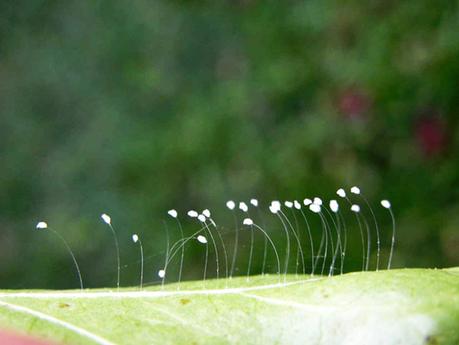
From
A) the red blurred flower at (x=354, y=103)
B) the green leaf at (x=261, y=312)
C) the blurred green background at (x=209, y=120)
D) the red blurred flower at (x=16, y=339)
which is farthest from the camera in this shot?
the red blurred flower at (x=354, y=103)

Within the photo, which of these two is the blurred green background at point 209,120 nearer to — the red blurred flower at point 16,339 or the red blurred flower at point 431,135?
the red blurred flower at point 431,135

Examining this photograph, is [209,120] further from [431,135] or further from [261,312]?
[261,312]

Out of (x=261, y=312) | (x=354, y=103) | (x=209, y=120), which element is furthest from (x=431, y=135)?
(x=261, y=312)

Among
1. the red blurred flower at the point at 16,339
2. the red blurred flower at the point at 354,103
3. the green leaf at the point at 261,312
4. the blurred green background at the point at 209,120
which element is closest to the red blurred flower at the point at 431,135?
the blurred green background at the point at 209,120

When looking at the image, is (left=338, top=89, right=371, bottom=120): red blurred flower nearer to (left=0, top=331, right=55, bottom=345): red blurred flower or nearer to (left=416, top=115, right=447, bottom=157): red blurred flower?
(left=416, top=115, right=447, bottom=157): red blurred flower

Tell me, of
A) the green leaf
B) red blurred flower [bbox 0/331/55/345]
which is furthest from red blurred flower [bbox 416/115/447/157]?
red blurred flower [bbox 0/331/55/345]

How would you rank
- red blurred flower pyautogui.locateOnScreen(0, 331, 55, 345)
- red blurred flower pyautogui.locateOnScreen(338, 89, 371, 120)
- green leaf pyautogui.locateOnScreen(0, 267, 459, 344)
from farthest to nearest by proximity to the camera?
red blurred flower pyautogui.locateOnScreen(338, 89, 371, 120)
red blurred flower pyautogui.locateOnScreen(0, 331, 55, 345)
green leaf pyautogui.locateOnScreen(0, 267, 459, 344)

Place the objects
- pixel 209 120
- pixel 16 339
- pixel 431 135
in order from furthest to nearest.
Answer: pixel 209 120, pixel 431 135, pixel 16 339
